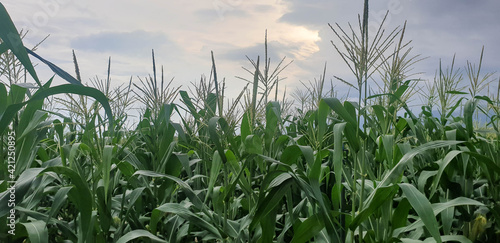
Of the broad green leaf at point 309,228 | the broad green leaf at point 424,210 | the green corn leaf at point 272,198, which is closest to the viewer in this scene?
the broad green leaf at point 424,210

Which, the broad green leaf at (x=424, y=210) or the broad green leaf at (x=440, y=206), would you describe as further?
the broad green leaf at (x=440, y=206)

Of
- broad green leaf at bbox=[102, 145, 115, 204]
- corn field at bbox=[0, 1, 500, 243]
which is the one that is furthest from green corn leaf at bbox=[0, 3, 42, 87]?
broad green leaf at bbox=[102, 145, 115, 204]

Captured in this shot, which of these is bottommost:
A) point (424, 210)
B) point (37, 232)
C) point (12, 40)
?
point (37, 232)

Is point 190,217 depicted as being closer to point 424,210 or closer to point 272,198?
point 272,198

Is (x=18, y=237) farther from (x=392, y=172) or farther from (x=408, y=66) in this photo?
(x=408, y=66)

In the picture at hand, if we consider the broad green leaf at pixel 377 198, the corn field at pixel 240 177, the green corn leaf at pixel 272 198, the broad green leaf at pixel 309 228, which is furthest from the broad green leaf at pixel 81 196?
the broad green leaf at pixel 377 198

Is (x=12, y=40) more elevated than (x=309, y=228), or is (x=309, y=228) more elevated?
(x=12, y=40)

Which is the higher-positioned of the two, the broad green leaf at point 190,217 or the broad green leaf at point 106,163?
the broad green leaf at point 106,163

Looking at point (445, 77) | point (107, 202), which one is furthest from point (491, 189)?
point (107, 202)

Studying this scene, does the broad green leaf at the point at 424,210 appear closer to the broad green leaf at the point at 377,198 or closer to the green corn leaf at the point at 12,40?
the broad green leaf at the point at 377,198

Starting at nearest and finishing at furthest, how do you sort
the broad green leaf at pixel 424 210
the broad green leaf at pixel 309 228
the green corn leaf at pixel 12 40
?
the green corn leaf at pixel 12 40 < the broad green leaf at pixel 424 210 < the broad green leaf at pixel 309 228

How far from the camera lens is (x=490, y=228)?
207 cm

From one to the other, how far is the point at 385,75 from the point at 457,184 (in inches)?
28.8

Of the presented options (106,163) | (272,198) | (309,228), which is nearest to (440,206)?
(309,228)
